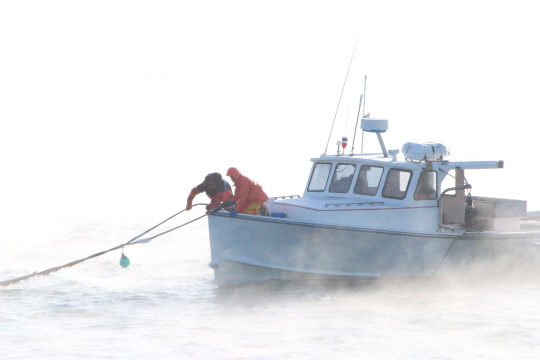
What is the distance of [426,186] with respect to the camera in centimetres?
1109

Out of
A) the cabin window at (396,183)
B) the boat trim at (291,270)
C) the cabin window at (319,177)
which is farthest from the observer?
the cabin window at (319,177)

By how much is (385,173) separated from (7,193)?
1597cm

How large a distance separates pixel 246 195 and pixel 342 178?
1818mm

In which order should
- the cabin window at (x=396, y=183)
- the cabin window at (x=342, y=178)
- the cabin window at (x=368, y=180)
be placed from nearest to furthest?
the cabin window at (x=396, y=183) < the cabin window at (x=368, y=180) < the cabin window at (x=342, y=178)

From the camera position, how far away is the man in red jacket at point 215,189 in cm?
1067

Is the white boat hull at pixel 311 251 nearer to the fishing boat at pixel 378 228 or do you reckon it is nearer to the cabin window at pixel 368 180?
the fishing boat at pixel 378 228

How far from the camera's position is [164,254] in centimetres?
1473

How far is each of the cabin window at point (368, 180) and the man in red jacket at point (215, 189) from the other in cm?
211

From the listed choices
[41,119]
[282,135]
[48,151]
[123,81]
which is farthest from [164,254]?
[123,81]

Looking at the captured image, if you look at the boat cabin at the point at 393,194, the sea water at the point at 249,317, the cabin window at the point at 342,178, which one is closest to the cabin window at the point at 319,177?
the boat cabin at the point at 393,194

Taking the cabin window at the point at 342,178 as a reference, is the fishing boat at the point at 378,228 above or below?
below

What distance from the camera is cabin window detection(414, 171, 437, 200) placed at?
36.0 feet

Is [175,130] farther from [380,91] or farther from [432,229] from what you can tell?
[432,229]

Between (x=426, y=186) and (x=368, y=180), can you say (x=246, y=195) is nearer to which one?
(x=368, y=180)
